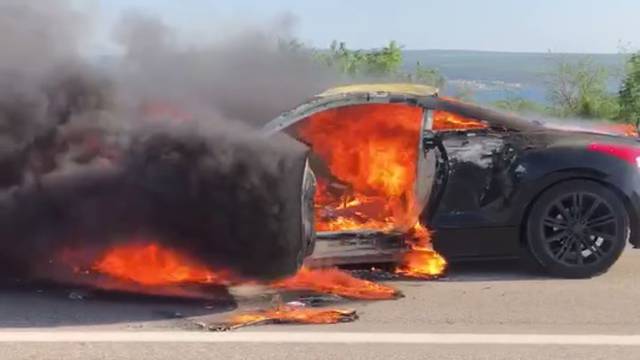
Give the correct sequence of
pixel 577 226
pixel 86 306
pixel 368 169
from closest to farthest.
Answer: pixel 86 306 → pixel 577 226 → pixel 368 169

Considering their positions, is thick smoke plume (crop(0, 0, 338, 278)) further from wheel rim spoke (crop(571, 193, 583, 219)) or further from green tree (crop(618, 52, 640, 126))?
green tree (crop(618, 52, 640, 126))

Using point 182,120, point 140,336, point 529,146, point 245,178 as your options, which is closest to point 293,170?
point 245,178

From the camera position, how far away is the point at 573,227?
704 centimetres

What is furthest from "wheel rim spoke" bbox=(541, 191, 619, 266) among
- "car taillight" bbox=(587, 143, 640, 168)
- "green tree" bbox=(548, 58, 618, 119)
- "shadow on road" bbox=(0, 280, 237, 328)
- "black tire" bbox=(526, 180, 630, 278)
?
"green tree" bbox=(548, 58, 618, 119)

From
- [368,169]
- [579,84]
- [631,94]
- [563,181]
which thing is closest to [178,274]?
[368,169]

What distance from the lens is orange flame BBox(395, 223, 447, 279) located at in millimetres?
6992

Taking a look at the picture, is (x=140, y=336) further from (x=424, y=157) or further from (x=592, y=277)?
(x=592, y=277)

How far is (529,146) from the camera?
23.3ft

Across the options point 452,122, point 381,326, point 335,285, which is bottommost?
point 381,326

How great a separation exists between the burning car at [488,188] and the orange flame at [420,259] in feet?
0.16

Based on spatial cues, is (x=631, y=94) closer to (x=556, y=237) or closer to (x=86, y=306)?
(x=556, y=237)

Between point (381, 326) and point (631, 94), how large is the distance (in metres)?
18.5

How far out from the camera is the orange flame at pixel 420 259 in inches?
275

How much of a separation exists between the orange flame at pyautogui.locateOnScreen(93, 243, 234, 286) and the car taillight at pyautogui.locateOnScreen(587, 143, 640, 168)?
2962 mm
